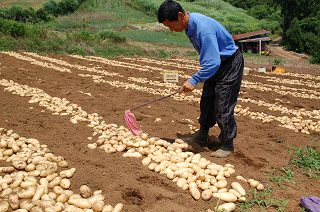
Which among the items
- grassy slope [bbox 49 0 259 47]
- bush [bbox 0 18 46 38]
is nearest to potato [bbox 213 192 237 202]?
bush [bbox 0 18 46 38]

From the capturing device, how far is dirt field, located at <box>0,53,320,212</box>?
3.12 metres

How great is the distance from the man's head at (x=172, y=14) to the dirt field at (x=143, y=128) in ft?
4.75

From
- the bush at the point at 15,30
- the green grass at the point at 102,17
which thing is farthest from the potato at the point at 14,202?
the green grass at the point at 102,17

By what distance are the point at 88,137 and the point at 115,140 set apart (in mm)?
370

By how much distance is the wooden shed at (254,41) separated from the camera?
2974 centimetres

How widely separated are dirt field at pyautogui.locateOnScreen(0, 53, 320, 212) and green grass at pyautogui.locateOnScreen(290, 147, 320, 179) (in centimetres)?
10

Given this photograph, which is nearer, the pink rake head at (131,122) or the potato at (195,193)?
the potato at (195,193)

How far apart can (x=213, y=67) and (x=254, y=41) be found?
28.0 metres

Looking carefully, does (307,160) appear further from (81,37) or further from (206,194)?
(81,37)

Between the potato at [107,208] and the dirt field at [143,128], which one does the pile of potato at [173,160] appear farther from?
the potato at [107,208]

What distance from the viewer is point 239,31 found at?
36.8 meters

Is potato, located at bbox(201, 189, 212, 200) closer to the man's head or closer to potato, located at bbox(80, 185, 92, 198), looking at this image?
potato, located at bbox(80, 185, 92, 198)

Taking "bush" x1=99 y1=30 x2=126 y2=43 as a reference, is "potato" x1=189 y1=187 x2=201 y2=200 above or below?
above

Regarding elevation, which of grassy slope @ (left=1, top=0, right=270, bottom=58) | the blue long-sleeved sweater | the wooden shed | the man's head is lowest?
the wooden shed
